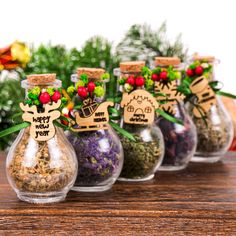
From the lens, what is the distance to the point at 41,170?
4.15 ft

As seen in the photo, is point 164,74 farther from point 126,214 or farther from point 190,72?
point 126,214

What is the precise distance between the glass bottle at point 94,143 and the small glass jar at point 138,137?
7 cm

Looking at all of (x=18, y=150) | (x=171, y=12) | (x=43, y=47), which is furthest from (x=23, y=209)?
(x=171, y=12)

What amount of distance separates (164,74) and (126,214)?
0.42m

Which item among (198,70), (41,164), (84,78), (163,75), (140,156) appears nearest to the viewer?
(41,164)

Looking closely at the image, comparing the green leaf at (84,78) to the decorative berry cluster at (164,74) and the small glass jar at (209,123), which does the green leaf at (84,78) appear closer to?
the decorative berry cluster at (164,74)

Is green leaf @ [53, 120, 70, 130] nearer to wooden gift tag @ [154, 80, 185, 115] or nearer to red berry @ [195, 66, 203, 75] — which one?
wooden gift tag @ [154, 80, 185, 115]

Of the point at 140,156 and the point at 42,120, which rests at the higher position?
the point at 42,120

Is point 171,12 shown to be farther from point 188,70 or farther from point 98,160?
point 98,160

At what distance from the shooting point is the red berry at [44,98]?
4.19 feet

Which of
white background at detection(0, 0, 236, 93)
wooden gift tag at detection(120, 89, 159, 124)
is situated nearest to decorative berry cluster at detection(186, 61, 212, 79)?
wooden gift tag at detection(120, 89, 159, 124)

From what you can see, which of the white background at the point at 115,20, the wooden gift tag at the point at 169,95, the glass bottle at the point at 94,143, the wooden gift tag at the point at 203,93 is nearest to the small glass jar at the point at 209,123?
the wooden gift tag at the point at 203,93

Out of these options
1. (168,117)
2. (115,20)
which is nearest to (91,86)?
(168,117)

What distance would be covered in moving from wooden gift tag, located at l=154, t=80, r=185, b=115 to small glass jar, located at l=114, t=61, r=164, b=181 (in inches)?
4.2
